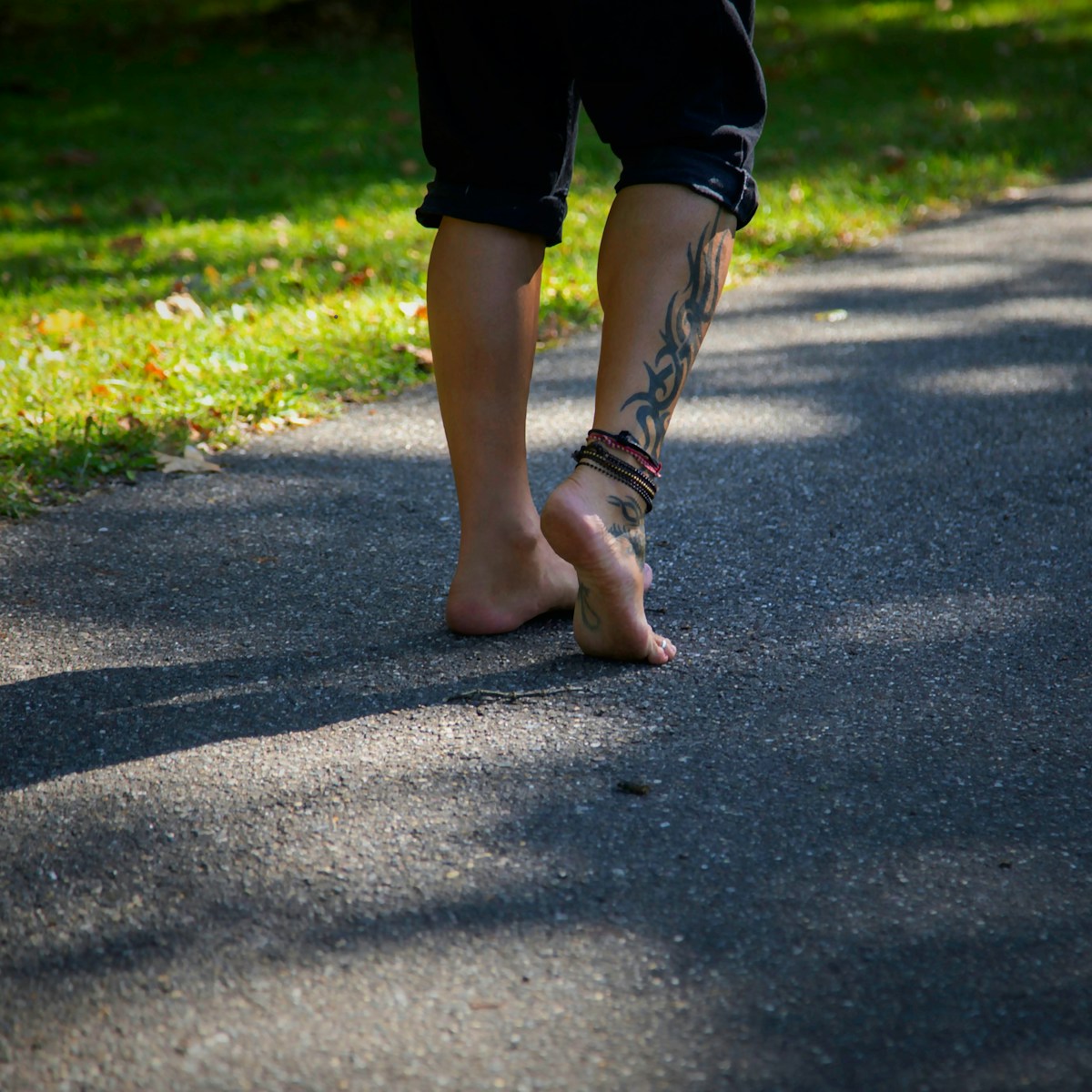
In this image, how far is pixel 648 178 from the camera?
5.82 feet

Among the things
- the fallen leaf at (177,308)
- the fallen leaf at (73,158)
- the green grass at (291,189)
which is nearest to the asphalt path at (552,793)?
the green grass at (291,189)

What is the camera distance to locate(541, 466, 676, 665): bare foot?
1714 mm

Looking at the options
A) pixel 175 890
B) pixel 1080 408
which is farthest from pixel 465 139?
pixel 1080 408

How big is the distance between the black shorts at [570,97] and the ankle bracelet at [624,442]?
0.36 metres

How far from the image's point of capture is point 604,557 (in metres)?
1.73

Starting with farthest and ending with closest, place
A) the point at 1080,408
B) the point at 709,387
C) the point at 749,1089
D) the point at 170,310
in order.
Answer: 1. the point at 170,310
2. the point at 709,387
3. the point at 1080,408
4. the point at 749,1089

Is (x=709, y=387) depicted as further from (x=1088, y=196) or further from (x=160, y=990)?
(x=1088, y=196)

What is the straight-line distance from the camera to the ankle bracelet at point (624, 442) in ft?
5.87

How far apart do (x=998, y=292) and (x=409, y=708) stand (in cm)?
306

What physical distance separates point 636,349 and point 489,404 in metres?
0.28

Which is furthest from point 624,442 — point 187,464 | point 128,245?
point 128,245

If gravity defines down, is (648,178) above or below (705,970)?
above

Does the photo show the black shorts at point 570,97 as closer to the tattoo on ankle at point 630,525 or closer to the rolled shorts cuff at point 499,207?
the rolled shorts cuff at point 499,207

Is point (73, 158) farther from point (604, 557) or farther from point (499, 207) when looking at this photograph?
point (604, 557)
